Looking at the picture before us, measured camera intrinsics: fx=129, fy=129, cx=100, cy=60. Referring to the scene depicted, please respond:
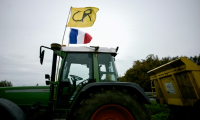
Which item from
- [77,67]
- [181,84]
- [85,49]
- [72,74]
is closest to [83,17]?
[85,49]

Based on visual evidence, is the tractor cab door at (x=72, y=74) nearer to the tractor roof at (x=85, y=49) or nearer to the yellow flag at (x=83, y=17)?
the tractor roof at (x=85, y=49)

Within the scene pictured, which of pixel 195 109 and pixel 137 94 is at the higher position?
pixel 137 94

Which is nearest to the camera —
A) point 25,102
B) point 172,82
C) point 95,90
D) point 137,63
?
point 95,90

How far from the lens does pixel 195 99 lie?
258 centimetres

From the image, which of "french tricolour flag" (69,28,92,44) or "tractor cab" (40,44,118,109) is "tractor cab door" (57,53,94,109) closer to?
"tractor cab" (40,44,118,109)

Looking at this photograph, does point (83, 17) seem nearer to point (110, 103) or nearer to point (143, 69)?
point (110, 103)

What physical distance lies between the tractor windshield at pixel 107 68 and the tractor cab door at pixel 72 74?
219 millimetres

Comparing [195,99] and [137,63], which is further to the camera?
[137,63]

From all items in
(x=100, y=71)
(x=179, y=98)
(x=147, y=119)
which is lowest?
(x=147, y=119)

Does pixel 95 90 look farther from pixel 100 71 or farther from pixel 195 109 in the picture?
pixel 195 109

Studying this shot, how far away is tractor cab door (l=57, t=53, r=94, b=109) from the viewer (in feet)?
9.22

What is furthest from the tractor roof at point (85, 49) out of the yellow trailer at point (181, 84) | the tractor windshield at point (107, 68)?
the yellow trailer at point (181, 84)

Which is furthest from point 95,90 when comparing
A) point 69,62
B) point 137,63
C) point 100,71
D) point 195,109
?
point 137,63

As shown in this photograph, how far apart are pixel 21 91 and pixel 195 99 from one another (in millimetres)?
3866
